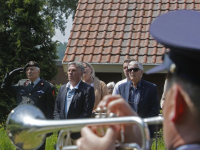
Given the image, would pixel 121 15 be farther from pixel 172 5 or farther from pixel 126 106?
pixel 126 106

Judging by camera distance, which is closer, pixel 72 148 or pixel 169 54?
pixel 169 54

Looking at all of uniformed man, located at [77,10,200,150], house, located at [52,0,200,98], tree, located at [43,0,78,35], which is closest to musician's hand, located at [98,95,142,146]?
uniformed man, located at [77,10,200,150]

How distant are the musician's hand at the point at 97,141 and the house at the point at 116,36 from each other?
26.3 ft

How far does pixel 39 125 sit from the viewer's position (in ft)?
6.21

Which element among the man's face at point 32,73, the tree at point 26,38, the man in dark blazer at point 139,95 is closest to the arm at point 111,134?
the man in dark blazer at point 139,95

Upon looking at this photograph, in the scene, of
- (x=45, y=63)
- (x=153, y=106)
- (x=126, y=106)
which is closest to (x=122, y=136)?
(x=126, y=106)

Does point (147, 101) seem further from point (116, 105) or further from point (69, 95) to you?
point (116, 105)

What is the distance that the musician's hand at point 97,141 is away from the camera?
4.77 feet

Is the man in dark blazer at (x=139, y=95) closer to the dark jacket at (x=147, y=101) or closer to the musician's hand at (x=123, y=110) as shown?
the dark jacket at (x=147, y=101)

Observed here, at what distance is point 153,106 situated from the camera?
18.1ft

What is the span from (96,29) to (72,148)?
908 centimetres

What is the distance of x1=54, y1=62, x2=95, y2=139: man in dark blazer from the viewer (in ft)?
18.1

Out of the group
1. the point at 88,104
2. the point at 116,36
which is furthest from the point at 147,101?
the point at 116,36

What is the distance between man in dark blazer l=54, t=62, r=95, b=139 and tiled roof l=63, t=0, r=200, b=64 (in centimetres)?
419
